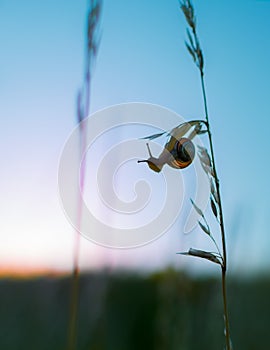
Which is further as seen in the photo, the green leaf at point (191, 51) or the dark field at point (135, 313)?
the dark field at point (135, 313)

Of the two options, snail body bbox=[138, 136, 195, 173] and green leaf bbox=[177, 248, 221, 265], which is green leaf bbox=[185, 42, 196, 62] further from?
green leaf bbox=[177, 248, 221, 265]

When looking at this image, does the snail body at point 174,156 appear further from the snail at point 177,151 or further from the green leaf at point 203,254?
the green leaf at point 203,254

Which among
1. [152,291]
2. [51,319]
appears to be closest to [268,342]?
[152,291]

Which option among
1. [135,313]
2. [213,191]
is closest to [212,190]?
[213,191]

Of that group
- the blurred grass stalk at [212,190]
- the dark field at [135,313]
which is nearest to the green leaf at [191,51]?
the blurred grass stalk at [212,190]

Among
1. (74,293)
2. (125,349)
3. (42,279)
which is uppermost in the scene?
(42,279)

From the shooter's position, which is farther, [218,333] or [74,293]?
[218,333]

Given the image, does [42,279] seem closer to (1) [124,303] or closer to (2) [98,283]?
(1) [124,303]
